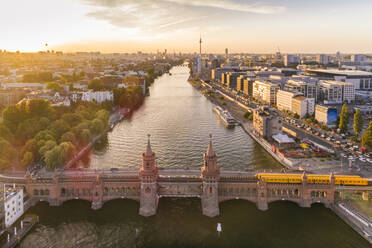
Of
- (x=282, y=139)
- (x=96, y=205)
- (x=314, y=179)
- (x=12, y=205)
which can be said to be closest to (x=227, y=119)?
(x=282, y=139)

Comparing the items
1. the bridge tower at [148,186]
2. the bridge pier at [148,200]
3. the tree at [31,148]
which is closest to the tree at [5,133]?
the tree at [31,148]

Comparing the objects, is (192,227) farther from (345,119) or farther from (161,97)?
(161,97)

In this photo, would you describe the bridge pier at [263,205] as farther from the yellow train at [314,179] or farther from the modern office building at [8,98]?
the modern office building at [8,98]

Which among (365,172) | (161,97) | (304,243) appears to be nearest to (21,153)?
(304,243)

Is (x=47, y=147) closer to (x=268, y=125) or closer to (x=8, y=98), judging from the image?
(x=268, y=125)

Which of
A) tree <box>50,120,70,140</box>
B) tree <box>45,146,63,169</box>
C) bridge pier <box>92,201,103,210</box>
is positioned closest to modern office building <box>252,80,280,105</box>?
tree <box>50,120,70,140</box>
